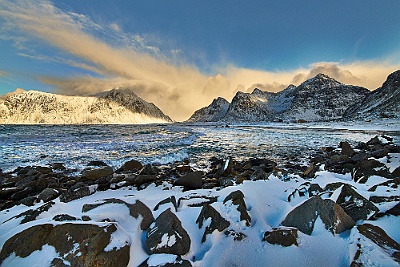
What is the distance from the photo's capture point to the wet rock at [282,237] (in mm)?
2572

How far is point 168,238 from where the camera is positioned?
2.62 meters

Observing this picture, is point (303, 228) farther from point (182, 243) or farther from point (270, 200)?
point (182, 243)

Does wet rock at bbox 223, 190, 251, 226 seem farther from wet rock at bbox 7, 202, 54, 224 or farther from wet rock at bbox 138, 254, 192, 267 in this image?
wet rock at bbox 7, 202, 54, 224

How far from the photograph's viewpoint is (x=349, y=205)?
317 cm

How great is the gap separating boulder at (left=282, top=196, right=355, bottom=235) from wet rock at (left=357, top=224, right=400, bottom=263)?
0.18m

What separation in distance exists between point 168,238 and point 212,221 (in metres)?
0.76

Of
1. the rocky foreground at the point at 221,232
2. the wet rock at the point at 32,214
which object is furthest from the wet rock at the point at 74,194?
the wet rock at the point at 32,214

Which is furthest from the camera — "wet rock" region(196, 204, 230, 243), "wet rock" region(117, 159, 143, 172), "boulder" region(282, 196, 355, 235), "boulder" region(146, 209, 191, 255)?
"wet rock" region(117, 159, 143, 172)

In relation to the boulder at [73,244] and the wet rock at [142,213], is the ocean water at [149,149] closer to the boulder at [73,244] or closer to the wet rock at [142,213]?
the wet rock at [142,213]

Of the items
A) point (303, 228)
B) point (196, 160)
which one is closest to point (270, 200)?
point (303, 228)

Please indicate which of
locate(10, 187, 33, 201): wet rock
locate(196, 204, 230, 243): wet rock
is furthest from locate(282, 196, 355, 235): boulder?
locate(10, 187, 33, 201): wet rock

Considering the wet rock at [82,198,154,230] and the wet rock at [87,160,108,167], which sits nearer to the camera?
the wet rock at [82,198,154,230]

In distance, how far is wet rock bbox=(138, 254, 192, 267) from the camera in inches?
90.0

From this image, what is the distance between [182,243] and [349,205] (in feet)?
9.08
